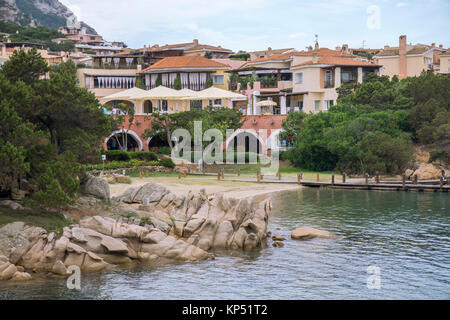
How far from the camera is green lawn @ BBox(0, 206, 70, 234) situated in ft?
80.2

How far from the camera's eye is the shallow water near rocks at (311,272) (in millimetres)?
20875

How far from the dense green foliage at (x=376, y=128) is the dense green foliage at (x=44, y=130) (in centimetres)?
2637

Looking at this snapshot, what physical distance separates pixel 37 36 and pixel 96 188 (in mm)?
106634

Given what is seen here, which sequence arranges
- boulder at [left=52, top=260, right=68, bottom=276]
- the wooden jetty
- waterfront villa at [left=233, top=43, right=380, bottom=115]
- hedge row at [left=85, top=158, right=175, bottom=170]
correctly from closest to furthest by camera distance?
boulder at [left=52, top=260, right=68, bottom=276] < the wooden jetty < hedge row at [left=85, top=158, right=175, bottom=170] < waterfront villa at [left=233, top=43, right=380, bottom=115]

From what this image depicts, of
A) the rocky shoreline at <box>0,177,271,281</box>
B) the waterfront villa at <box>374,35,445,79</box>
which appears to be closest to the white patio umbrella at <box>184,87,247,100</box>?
the waterfront villa at <box>374,35,445,79</box>

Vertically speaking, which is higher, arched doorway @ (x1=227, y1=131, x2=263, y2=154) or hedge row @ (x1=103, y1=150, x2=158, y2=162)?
arched doorway @ (x1=227, y1=131, x2=263, y2=154)

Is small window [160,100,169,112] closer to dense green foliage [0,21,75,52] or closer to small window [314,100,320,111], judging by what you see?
small window [314,100,320,111]

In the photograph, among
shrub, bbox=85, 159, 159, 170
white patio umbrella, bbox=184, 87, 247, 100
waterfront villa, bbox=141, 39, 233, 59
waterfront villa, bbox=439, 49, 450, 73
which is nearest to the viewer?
shrub, bbox=85, 159, 159, 170

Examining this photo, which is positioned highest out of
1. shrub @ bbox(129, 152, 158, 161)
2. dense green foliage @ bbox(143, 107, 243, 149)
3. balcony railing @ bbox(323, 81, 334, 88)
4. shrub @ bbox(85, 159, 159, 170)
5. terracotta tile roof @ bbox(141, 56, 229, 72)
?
terracotta tile roof @ bbox(141, 56, 229, 72)

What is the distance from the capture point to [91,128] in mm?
30609

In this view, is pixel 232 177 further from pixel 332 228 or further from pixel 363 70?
pixel 363 70

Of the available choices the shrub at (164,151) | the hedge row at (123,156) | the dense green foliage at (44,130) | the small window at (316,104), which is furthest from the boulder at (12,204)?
the small window at (316,104)

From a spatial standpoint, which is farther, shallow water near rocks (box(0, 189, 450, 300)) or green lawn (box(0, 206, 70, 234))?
green lawn (box(0, 206, 70, 234))

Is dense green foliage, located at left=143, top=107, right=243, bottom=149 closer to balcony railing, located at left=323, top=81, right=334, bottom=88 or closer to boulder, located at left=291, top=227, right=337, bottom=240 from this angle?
balcony railing, located at left=323, top=81, right=334, bottom=88
